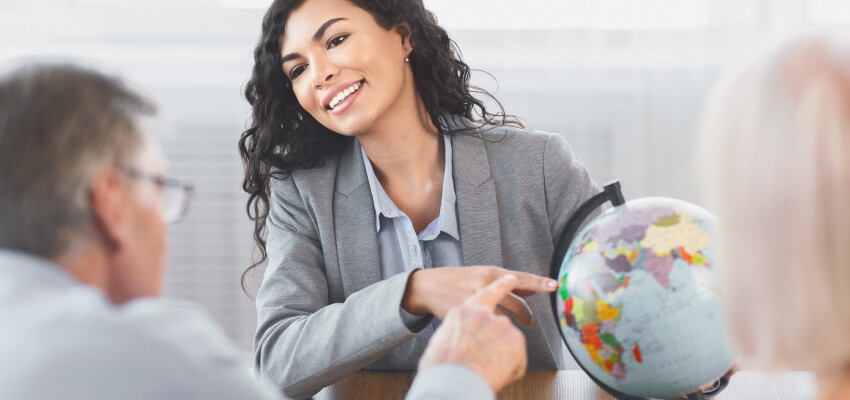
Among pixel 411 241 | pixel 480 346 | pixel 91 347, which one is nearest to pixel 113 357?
pixel 91 347

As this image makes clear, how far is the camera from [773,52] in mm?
1001

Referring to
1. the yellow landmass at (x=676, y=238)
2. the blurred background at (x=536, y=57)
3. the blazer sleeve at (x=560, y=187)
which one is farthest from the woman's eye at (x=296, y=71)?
the blurred background at (x=536, y=57)

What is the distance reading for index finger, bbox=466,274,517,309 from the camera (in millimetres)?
1467

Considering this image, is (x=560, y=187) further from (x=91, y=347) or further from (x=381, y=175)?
(x=91, y=347)

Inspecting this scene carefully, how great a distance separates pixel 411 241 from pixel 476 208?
17 cm

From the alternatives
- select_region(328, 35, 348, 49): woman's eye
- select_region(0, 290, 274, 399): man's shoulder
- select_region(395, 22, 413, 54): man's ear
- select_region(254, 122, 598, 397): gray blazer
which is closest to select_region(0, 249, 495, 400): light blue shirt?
select_region(0, 290, 274, 399): man's shoulder

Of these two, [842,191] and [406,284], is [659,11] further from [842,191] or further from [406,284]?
[842,191]

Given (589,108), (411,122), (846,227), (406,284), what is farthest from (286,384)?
(589,108)

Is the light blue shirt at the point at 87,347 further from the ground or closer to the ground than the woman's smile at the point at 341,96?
further from the ground

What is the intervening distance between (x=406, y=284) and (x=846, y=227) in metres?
0.88

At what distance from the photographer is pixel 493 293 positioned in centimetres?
148

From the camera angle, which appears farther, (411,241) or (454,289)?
(411,241)

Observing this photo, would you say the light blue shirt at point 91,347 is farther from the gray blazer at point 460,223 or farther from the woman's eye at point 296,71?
the woman's eye at point 296,71

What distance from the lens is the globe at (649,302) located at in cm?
134
